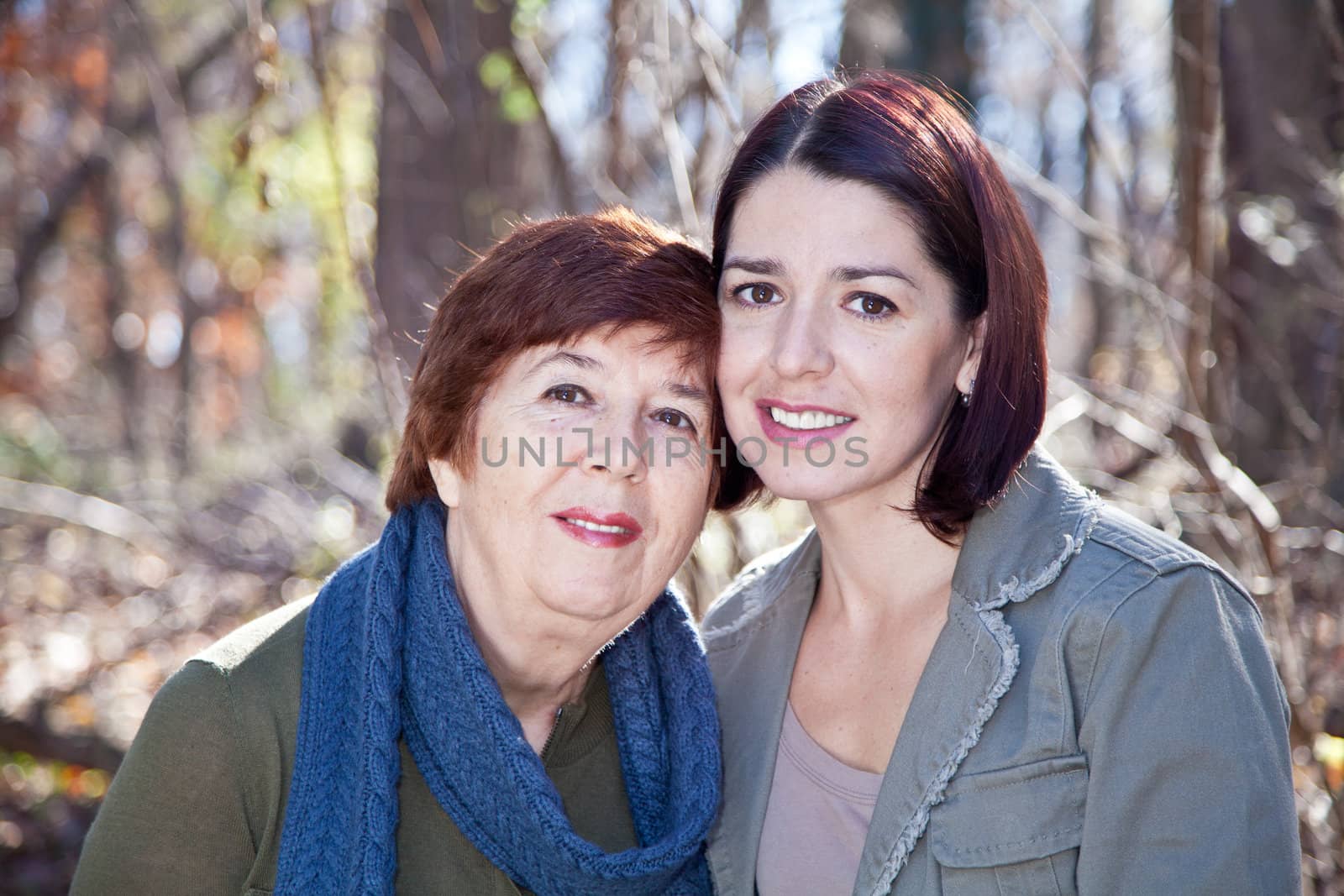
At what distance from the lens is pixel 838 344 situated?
2.33m

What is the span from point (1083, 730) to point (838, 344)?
2.74 feet

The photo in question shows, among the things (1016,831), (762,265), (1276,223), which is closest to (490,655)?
(762,265)

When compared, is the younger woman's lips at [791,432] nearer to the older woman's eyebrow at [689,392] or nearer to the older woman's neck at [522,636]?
the older woman's eyebrow at [689,392]

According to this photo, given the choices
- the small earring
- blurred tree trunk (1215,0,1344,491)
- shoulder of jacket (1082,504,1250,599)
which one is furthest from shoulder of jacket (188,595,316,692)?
blurred tree trunk (1215,0,1344,491)

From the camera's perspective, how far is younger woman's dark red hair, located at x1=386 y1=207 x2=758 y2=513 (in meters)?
2.33

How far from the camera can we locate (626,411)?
236 cm

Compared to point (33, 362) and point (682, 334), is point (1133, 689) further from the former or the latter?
point (33, 362)

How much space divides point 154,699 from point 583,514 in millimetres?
867

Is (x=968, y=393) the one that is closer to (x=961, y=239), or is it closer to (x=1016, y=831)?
(x=961, y=239)

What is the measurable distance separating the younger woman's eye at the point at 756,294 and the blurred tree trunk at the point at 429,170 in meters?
2.93

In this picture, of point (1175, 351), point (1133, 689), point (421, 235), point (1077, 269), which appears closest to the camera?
point (1133, 689)

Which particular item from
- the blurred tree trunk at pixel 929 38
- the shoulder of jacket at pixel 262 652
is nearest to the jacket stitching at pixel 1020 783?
the shoulder of jacket at pixel 262 652

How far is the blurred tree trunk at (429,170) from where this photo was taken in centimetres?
531

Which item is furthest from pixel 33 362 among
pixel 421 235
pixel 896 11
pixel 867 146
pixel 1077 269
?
pixel 867 146
